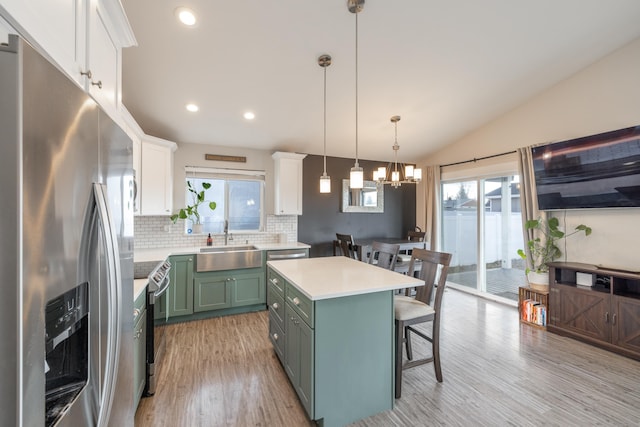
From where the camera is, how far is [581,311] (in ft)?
A: 10.0

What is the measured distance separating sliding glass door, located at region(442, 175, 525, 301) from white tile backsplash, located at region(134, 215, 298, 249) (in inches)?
121

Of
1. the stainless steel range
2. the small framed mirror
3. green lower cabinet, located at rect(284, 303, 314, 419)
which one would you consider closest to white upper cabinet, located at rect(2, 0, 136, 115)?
the stainless steel range

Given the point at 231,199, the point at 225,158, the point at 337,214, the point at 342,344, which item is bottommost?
the point at 342,344

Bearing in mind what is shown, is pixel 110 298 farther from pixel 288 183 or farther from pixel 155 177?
pixel 288 183

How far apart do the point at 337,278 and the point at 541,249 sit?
320cm

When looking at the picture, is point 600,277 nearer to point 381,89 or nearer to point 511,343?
point 511,343

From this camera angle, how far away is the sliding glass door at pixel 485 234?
4273mm

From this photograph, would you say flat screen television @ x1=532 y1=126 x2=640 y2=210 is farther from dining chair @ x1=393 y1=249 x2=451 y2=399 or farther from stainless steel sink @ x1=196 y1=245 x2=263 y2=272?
stainless steel sink @ x1=196 y1=245 x2=263 y2=272

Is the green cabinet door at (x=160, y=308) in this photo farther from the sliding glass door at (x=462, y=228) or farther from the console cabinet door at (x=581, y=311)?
the sliding glass door at (x=462, y=228)

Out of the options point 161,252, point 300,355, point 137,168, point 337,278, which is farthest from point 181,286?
point 337,278

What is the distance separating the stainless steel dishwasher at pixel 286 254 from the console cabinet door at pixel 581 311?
→ 130 inches

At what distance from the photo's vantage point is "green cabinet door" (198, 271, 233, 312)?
11.7 feet

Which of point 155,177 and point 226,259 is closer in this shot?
point 155,177

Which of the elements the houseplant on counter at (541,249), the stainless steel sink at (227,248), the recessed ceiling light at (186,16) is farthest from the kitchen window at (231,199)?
the houseplant on counter at (541,249)
